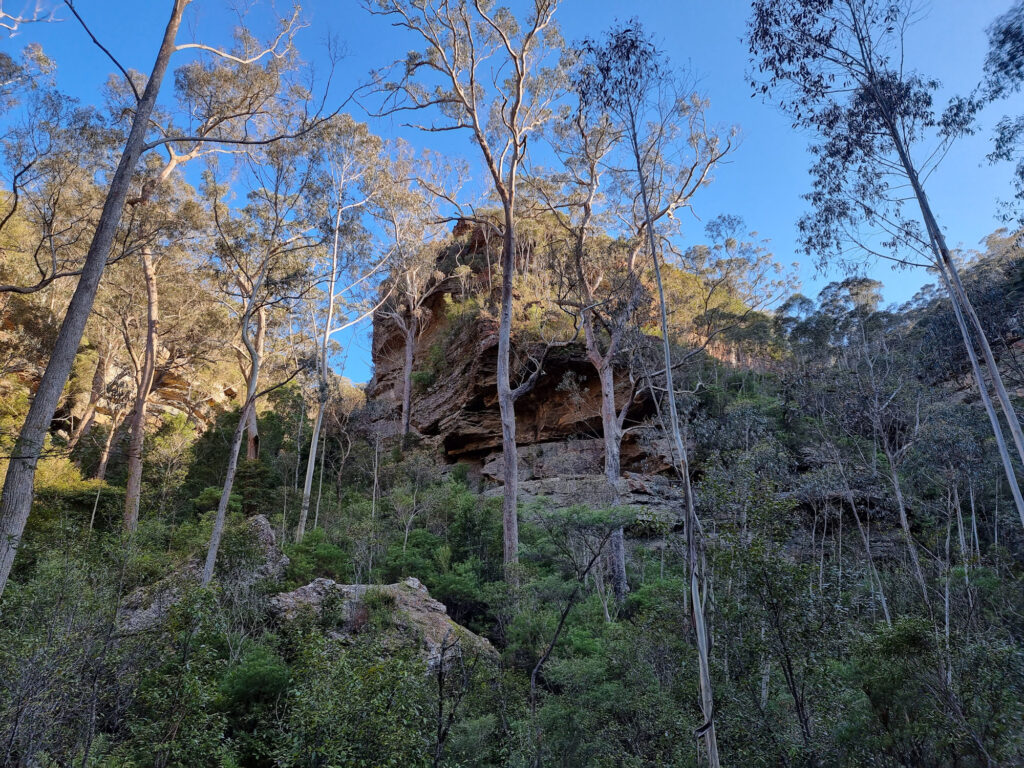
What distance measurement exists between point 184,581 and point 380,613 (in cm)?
342

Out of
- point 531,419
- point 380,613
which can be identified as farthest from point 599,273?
point 380,613

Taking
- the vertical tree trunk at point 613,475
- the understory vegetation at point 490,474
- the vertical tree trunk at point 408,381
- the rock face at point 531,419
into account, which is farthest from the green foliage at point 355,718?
the vertical tree trunk at point 408,381

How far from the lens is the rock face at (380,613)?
8.73 metres

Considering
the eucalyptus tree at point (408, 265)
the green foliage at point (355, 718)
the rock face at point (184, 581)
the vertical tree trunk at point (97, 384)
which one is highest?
the eucalyptus tree at point (408, 265)

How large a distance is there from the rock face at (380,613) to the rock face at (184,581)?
108 cm

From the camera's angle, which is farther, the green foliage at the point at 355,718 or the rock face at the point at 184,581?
the rock face at the point at 184,581

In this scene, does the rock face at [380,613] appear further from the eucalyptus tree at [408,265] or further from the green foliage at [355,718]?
the eucalyptus tree at [408,265]

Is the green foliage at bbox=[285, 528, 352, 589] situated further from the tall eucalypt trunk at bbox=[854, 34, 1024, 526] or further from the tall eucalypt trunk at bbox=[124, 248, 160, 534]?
the tall eucalypt trunk at bbox=[854, 34, 1024, 526]

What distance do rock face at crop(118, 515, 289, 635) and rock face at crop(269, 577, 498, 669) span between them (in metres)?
1.08

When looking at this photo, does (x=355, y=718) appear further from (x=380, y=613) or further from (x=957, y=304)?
(x=957, y=304)

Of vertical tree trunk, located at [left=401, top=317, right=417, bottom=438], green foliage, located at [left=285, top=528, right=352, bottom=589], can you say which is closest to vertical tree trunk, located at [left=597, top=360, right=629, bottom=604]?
green foliage, located at [left=285, top=528, right=352, bottom=589]

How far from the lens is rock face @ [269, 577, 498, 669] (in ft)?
28.7

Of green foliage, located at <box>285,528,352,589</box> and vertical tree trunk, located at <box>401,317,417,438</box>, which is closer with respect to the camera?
green foliage, located at <box>285,528,352,589</box>

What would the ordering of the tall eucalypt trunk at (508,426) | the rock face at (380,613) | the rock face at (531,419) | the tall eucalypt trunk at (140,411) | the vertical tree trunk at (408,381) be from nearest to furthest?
the rock face at (380,613), the tall eucalypt trunk at (508,426), the tall eucalypt trunk at (140,411), the rock face at (531,419), the vertical tree trunk at (408,381)
